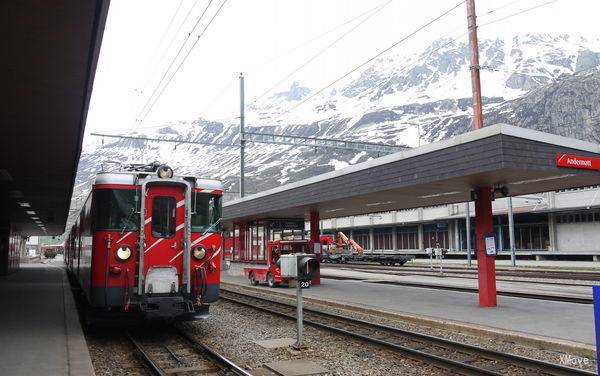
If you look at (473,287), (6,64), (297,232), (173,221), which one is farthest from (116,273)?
(297,232)

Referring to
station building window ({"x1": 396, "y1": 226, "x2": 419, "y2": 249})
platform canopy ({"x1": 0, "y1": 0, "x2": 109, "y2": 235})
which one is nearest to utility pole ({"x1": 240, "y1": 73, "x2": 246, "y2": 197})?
platform canopy ({"x1": 0, "y1": 0, "x2": 109, "y2": 235})

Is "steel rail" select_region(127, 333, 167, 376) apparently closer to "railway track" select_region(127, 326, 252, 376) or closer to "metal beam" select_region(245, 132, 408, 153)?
"railway track" select_region(127, 326, 252, 376)

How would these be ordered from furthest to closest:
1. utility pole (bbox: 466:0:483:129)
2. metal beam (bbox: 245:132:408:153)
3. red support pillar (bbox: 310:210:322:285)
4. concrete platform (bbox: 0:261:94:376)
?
metal beam (bbox: 245:132:408:153) → red support pillar (bbox: 310:210:322:285) → utility pole (bbox: 466:0:483:129) → concrete platform (bbox: 0:261:94:376)

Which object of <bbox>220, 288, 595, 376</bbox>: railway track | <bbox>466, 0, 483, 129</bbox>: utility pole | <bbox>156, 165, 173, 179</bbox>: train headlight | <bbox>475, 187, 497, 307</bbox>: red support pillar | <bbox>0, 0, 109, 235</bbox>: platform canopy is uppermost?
<bbox>466, 0, 483, 129</bbox>: utility pole

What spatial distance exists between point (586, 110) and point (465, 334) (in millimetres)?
127132

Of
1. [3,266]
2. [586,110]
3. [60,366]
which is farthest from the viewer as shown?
[586,110]

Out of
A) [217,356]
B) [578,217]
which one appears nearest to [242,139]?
[217,356]

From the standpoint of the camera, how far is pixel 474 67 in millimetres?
16125

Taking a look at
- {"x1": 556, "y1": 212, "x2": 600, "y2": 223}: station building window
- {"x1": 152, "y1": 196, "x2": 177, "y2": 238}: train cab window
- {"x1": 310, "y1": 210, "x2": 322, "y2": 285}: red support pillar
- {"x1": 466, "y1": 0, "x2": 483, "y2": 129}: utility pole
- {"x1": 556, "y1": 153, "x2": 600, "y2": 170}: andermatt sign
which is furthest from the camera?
{"x1": 556, "y1": 212, "x2": 600, "y2": 223}: station building window

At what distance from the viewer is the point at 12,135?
482 inches

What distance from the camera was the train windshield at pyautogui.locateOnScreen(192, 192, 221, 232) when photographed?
990 cm

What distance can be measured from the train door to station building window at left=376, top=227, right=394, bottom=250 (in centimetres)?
5349

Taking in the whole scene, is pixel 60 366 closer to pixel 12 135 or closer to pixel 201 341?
pixel 201 341

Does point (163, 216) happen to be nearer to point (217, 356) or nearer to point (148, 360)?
point (148, 360)
